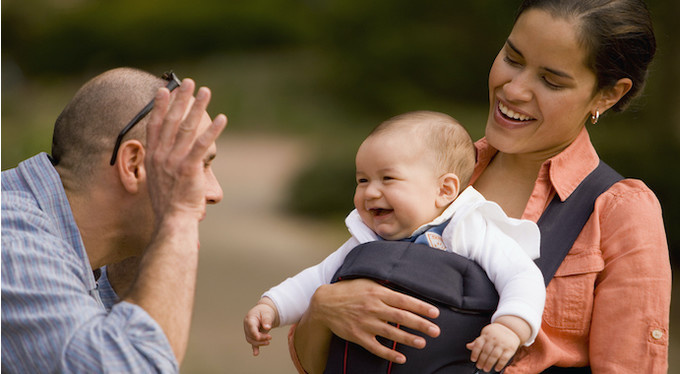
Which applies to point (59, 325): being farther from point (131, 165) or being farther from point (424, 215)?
point (424, 215)

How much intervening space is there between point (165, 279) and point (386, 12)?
358 inches

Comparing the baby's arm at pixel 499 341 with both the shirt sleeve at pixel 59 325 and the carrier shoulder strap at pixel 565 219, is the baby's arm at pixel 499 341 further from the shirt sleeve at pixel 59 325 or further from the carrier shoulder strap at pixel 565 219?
the shirt sleeve at pixel 59 325

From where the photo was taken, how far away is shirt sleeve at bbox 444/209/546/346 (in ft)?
6.15

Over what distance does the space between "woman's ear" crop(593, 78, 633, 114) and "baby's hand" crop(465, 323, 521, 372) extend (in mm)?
698

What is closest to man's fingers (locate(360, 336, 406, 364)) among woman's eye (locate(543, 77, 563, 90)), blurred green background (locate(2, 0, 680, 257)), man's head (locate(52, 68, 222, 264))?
man's head (locate(52, 68, 222, 264))

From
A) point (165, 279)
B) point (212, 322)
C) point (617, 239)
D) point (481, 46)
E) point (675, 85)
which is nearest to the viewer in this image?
point (165, 279)

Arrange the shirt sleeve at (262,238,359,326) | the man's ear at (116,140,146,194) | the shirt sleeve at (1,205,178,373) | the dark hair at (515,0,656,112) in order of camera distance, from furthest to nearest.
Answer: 1. the shirt sleeve at (262,238,359,326)
2. the dark hair at (515,0,656,112)
3. the man's ear at (116,140,146,194)
4. the shirt sleeve at (1,205,178,373)

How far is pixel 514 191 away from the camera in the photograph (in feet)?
7.43

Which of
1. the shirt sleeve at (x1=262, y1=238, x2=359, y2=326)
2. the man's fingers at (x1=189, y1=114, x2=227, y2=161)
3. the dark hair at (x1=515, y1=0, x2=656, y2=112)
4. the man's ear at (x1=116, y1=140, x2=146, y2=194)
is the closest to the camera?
the man's fingers at (x1=189, y1=114, x2=227, y2=161)

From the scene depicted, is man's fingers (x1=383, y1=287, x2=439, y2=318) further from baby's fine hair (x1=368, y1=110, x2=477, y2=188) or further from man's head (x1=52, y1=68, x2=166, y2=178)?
man's head (x1=52, y1=68, x2=166, y2=178)

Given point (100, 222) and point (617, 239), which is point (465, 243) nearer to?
point (617, 239)

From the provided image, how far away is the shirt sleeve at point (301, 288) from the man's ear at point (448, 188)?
26 centimetres

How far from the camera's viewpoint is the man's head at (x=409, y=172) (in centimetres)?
210

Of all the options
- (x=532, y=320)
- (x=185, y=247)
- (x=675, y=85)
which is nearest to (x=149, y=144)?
(x=185, y=247)
